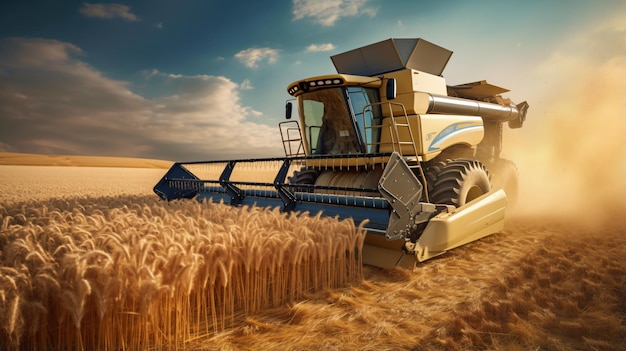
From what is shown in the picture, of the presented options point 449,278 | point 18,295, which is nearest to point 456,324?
Result: point 449,278

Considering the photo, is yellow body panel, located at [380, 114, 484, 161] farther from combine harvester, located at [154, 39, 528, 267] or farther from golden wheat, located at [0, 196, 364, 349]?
golden wheat, located at [0, 196, 364, 349]

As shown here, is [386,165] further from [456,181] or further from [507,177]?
[507,177]

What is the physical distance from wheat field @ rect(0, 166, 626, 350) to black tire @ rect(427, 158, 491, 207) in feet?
3.52

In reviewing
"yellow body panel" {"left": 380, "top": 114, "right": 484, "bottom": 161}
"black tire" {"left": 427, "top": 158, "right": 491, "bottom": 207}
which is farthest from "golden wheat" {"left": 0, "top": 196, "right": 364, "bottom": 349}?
"yellow body panel" {"left": 380, "top": 114, "right": 484, "bottom": 161}

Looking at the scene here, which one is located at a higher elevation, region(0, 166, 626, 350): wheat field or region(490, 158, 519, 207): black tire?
region(490, 158, 519, 207): black tire

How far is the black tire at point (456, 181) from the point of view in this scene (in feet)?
17.5

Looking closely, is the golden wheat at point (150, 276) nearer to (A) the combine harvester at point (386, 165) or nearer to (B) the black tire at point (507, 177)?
(A) the combine harvester at point (386, 165)

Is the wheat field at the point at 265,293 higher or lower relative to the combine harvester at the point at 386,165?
lower

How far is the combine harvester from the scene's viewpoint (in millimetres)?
4484

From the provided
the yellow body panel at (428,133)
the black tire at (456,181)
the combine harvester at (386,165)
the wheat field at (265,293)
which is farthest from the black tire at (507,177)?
the wheat field at (265,293)

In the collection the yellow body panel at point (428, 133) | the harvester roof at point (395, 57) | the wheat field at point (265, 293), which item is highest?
Answer: the harvester roof at point (395, 57)

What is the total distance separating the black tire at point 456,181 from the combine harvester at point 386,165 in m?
0.02

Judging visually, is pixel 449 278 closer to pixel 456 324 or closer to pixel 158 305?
pixel 456 324

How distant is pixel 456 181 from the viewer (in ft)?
17.7
